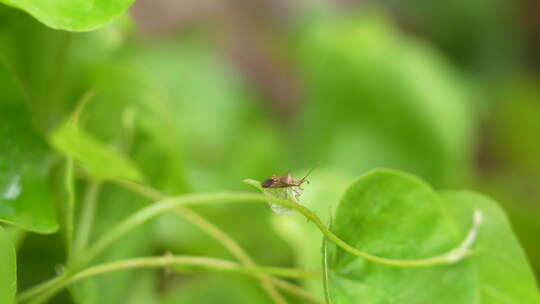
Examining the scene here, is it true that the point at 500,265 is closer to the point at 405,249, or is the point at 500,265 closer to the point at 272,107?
the point at 405,249

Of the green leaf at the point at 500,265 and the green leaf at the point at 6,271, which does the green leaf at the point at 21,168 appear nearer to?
the green leaf at the point at 6,271

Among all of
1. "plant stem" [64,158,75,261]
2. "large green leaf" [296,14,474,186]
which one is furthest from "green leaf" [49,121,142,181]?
"large green leaf" [296,14,474,186]

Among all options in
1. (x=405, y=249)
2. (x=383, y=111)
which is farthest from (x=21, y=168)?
(x=383, y=111)

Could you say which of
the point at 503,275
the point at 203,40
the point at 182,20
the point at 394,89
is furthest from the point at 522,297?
the point at 182,20

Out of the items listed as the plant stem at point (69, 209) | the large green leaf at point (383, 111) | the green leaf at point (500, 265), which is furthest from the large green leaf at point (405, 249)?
the large green leaf at point (383, 111)

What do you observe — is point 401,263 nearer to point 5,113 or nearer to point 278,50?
point 5,113

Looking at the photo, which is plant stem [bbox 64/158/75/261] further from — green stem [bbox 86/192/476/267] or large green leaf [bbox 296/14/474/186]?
large green leaf [bbox 296/14/474/186]
